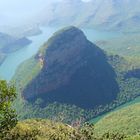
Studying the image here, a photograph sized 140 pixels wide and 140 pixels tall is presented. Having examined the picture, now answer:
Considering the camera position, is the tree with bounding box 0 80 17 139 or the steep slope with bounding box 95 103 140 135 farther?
the steep slope with bounding box 95 103 140 135

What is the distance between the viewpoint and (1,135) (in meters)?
46.9

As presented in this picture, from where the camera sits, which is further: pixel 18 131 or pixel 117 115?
pixel 117 115

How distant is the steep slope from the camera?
142m

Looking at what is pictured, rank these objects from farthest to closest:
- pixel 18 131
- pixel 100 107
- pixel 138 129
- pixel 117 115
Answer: pixel 100 107, pixel 117 115, pixel 138 129, pixel 18 131

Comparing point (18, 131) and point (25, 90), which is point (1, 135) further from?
point (25, 90)

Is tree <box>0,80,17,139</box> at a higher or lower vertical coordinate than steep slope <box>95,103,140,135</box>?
higher

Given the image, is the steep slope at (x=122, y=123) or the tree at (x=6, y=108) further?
the steep slope at (x=122, y=123)

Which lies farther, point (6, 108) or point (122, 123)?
point (122, 123)

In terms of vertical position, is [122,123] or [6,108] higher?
[6,108]

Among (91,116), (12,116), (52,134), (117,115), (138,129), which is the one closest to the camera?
(12,116)

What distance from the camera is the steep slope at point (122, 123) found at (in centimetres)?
14240

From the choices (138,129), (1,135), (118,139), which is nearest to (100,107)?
(138,129)

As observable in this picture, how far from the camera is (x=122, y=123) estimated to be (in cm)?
15212

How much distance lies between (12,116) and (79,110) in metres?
145
